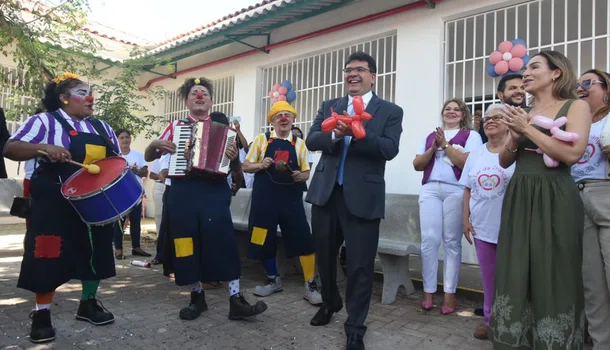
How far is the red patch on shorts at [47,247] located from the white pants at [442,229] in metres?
3.14

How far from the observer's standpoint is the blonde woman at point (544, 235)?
233 centimetres

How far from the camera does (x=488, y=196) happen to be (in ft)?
10.7

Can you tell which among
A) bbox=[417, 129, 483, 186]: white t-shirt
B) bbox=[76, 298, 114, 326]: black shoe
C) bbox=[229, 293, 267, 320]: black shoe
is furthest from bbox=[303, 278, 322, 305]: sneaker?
bbox=[76, 298, 114, 326]: black shoe

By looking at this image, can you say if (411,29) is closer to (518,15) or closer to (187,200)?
(518,15)

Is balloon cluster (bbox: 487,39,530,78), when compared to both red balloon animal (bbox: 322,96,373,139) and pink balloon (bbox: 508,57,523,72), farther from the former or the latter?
red balloon animal (bbox: 322,96,373,139)

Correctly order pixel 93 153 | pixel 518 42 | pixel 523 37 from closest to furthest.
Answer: pixel 93 153
pixel 518 42
pixel 523 37

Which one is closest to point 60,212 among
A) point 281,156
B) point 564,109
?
point 281,156

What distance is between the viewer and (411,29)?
22.8 feet

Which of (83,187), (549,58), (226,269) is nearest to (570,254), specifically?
(549,58)

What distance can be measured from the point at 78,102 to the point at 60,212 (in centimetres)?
90

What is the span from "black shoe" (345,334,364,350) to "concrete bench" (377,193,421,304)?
1306mm

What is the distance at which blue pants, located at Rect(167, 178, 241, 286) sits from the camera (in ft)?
11.9

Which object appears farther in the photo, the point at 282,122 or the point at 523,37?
the point at 523,37

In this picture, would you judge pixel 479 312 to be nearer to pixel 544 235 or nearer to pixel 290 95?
pixel 544 235
